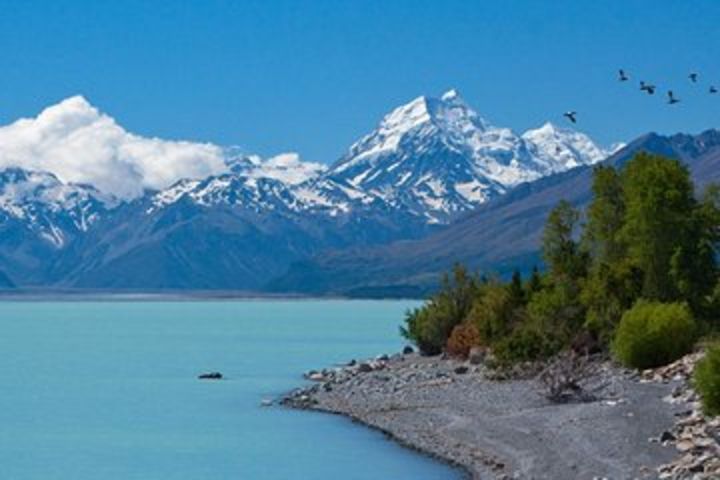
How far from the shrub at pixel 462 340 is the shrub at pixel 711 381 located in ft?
148

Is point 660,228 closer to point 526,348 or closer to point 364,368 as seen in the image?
point 526,348

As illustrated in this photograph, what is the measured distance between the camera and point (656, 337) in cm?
6450

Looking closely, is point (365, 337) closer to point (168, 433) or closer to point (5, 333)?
point (5, 333)

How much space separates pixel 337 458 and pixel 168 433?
13.6 metres

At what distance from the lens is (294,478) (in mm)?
49125

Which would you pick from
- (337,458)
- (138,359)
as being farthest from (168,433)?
(138,359)

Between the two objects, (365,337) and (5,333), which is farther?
(5,333)

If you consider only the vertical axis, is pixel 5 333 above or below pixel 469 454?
above

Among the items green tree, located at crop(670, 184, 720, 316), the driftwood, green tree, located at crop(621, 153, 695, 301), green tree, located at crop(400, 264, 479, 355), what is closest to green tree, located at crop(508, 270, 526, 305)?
green tree, located at crop(400, 264, 479, 355)

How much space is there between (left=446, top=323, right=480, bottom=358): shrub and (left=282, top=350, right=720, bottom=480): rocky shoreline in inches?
330

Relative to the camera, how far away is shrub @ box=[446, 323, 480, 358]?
8921cm

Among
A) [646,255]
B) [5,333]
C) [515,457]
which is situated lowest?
[515,457]

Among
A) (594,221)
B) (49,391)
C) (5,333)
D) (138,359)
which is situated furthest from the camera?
(5,333)

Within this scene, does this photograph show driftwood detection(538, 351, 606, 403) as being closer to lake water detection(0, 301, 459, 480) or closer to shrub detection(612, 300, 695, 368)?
shrub detection(612, 300, 695, 368)
